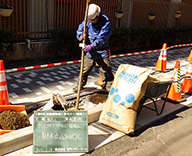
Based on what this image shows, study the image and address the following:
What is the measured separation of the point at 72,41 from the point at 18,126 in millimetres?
6371

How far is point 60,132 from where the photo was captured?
13.1 ft

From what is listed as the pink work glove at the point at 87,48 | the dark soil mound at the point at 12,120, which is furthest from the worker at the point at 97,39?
the dark soil mound at the point at 12,120

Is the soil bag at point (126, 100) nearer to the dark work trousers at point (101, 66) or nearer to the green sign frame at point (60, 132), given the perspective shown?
the green sign frame at point (60, 132)

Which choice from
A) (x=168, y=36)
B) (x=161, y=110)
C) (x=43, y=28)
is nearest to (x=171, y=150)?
(x=161, y=110)

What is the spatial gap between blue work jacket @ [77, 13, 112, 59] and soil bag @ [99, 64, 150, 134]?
1068mm

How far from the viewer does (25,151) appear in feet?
12.9

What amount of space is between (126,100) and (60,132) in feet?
4.30

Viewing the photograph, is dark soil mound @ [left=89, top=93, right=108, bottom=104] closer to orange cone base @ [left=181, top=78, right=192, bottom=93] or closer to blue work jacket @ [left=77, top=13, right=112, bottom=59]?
blue work jacket @ [left=77, top=13, right=112, bottom=59]

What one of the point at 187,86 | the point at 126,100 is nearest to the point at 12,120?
the point at 126,100

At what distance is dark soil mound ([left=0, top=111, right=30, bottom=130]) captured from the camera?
4.15 m

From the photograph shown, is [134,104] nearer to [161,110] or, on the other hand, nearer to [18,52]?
[161,110]

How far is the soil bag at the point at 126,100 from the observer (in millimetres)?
4547

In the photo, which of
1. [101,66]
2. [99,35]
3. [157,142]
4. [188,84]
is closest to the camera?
[157,142]

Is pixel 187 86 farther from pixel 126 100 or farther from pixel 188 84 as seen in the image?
pixel 126 100
